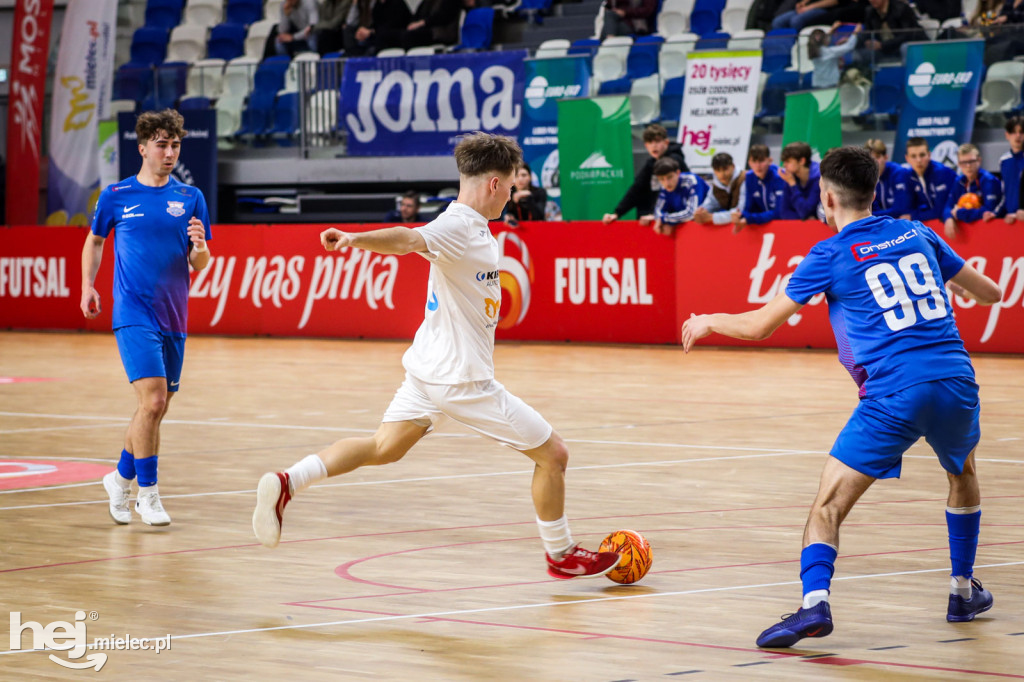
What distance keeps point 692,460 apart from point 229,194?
18.2 m

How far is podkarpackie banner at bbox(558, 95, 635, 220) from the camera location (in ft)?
65.9

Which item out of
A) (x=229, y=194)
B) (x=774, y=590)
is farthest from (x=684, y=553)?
Answer: (x=229, y=194)

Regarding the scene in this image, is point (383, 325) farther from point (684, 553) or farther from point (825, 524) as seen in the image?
point (825, 524)

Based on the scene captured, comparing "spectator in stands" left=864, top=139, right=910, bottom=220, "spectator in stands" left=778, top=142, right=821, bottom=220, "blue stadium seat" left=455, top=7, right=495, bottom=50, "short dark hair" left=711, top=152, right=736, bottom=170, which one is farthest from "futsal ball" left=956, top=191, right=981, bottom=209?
"blue stadium seat" left=455, top=7, right=495, bottom=50

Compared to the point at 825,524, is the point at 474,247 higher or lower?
higher

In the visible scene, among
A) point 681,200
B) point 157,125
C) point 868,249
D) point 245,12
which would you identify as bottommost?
point 681,200

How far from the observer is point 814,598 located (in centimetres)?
500

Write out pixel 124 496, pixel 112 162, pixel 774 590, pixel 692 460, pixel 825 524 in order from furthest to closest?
pixel 112 162, pixel 692 460, pixel 124 496, pixel 774 590, pixel 825 524

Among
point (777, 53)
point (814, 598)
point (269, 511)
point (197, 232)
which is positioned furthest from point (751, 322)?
point (777, 53)

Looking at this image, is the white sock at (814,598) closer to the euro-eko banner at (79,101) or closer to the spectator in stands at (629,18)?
the spectator in stands at (629,18)

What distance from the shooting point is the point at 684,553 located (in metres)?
6.73

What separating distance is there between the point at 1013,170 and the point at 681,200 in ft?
13.2

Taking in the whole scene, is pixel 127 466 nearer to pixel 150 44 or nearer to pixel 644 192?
pixel 644 192

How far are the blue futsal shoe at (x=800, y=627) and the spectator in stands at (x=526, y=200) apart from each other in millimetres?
14420
